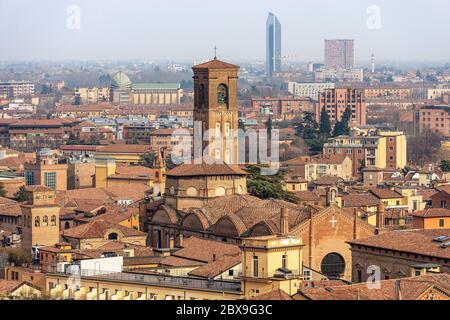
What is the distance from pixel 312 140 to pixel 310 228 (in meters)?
28.5

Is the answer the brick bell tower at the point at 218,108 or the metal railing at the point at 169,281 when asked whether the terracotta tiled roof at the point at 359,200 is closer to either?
the brick bell tower at the point at 218,108

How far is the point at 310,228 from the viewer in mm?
21281

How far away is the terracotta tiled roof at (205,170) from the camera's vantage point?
2531 centimetres

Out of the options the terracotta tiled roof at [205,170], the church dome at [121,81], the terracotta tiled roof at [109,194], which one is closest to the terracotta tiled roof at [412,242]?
the terracotta tiled roof at [205,170]

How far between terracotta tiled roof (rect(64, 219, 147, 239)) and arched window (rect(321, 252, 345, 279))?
13.6ft

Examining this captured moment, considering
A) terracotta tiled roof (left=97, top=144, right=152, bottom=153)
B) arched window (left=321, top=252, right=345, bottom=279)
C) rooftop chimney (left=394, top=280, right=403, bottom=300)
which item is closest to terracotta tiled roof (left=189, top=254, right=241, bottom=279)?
arched window (left=321, top=252, right=345, bottom=279)

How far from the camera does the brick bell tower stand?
29266 mm

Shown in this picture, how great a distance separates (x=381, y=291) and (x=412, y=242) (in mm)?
5350

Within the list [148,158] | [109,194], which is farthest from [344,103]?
[109,194]

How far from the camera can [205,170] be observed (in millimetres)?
25406

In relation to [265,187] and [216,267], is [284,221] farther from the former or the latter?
[265,187]
